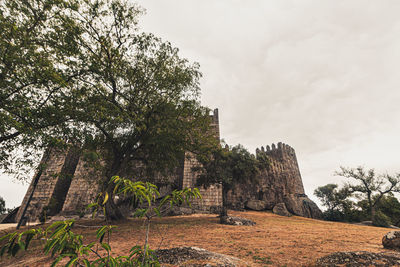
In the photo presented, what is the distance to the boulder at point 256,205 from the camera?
2305 cm

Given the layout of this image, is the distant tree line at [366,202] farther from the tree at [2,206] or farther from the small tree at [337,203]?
the tree at [2,206]

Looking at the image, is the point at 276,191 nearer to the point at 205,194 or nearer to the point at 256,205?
the point at 256,205

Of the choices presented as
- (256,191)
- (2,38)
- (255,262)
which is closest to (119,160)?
(2,38)

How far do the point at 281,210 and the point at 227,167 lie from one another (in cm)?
1094

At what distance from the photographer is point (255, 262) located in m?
5.07

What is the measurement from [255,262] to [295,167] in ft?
97.5

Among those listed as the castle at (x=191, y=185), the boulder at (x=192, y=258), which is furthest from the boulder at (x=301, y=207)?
the boulder at (x=192, y=258)

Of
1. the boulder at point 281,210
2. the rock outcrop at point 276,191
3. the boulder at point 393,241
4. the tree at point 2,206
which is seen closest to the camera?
the boulder at point 393,241

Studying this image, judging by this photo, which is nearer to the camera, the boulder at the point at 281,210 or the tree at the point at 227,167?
the tree at the point at 227,167

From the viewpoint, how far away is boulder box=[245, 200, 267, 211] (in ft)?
75.6

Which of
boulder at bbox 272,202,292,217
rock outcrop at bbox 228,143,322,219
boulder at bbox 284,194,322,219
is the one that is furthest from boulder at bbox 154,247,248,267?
boulder at bbox 284,194,322,219

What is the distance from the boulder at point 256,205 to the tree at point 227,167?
208 inches

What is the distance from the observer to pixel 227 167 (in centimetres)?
1738

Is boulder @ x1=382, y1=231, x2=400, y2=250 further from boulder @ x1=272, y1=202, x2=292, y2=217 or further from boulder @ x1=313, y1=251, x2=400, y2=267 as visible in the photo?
boulder @ x1=272, y1=202, x2=292, y2=217
